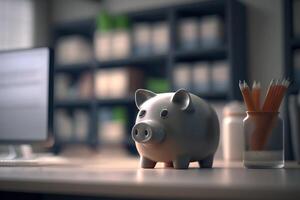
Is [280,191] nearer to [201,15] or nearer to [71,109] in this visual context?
[201,15]

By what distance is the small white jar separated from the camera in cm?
169

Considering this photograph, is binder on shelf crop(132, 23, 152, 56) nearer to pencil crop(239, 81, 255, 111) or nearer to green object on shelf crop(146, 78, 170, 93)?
green object on shelf crop(146, 78, 170, 93)

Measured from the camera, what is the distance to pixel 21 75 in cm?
163

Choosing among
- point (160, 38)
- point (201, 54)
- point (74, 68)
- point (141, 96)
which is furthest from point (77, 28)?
A: point (141, 96)

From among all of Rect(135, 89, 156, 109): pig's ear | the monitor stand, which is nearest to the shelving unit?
the monitor stand

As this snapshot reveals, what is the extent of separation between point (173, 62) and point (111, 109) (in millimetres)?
671

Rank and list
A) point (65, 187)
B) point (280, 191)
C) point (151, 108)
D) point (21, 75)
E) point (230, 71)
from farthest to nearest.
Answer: point (230, 71)
point (21, 75)
point (151, 108)
point (65, 187)
point (280, 191)

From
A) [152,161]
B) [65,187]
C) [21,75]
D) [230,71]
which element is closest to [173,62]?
[230,71]

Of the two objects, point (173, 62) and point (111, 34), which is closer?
point (173, 62)

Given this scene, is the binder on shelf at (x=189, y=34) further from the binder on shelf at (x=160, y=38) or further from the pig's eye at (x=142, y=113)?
the pig's eye at (x=142, y=113)

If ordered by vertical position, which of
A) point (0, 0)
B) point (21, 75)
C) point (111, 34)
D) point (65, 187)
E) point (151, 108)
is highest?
point (0, 0)

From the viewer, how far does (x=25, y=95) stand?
1599mm

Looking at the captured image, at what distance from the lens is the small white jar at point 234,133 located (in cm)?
169

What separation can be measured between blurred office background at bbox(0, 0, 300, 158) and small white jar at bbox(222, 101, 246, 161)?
1.21 meters
